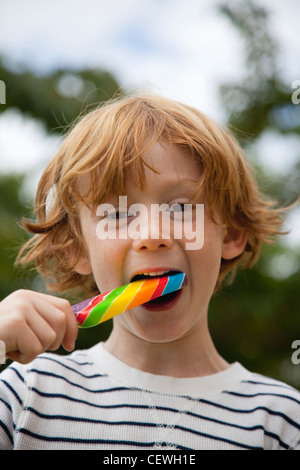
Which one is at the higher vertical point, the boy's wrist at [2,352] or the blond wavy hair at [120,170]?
the blond wavy hair at [120,170]

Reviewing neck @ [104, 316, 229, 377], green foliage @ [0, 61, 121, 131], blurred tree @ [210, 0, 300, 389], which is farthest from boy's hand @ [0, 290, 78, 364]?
blurred tree @ [210, 0, 300, 389]

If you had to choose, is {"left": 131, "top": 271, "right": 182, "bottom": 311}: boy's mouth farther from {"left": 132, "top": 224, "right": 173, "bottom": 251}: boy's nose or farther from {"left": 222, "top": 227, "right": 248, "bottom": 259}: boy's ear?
{"left": 222, "top": 227, "right": 248, "bottom": 259}: boy's ear

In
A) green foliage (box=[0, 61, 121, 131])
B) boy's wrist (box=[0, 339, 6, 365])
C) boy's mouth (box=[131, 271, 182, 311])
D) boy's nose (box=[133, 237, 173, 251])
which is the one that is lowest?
boy's wrist (box=[0, 339, 6, 365])

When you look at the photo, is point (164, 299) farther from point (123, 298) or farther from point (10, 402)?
point (10, 402)

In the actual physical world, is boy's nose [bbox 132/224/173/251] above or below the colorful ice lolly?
above

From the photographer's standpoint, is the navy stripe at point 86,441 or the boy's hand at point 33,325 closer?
the boy's hand at point 33,325

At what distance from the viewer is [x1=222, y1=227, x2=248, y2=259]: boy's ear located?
1.35m

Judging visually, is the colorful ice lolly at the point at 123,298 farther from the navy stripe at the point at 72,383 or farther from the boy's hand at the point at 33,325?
the navy stripe at the point at 72,383

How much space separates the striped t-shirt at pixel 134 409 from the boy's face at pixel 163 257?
0.14 meters

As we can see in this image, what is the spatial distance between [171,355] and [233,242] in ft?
1.16

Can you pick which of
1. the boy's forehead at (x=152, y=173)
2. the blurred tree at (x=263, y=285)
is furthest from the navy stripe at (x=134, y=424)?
the blurred tree at (x=263, y=285)

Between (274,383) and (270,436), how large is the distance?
0.51 ft

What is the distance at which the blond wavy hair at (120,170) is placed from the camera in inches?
45.0

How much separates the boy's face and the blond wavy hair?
0.03m
